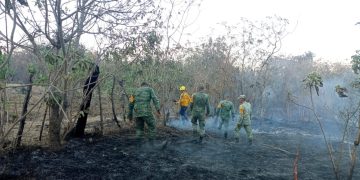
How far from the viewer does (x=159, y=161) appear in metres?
8.68

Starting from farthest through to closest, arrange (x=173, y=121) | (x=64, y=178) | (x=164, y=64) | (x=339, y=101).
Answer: (x=339, y=101) < (x=173, y=121) < (x=164, y=64) < (x=64, y=178)

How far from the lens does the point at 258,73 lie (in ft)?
80.7

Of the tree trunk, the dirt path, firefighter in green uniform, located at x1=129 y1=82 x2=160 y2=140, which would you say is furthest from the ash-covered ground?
firefighter in green uniform, located at x1=129 y1=82 x2=160 y2=140

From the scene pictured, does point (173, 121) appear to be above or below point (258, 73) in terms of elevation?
below

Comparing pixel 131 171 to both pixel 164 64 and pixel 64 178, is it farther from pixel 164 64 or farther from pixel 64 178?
pixel 164 64

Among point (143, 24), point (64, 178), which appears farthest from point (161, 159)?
point (143, 24)

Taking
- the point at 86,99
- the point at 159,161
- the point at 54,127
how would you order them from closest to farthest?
the point at 159,161
the point at 54,127
the point at 86,99

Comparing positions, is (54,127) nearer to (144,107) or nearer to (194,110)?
(144,107)

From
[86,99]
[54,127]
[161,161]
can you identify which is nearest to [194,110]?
[161,161]

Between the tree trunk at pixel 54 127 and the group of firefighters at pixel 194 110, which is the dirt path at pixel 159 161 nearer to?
the tree trunk at pixel 54 127

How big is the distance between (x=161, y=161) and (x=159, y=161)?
0.05 m

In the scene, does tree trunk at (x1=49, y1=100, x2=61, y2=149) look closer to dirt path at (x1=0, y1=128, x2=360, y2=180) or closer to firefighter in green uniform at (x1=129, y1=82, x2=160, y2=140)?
dirt path at (x1=0, y1=128, x2=360, y2=180)

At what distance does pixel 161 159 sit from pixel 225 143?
11.6ft

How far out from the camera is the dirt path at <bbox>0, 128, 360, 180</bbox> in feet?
24.6
